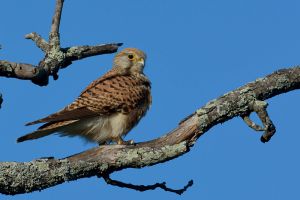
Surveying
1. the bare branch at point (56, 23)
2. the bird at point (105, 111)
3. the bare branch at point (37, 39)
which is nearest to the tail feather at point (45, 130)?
the bird at point (105, 111)

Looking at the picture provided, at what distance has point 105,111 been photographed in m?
6.50

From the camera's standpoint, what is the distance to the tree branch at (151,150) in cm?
411

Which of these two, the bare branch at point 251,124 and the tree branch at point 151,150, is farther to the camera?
the bare branch at point 251,124

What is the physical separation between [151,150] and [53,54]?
1101 millimetres

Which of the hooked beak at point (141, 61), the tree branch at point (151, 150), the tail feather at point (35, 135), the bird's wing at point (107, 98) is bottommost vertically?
the tree branch at point (151, 150)

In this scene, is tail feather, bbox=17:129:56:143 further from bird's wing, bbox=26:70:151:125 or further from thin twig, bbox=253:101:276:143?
thin twig, bbox=253:101:276:143

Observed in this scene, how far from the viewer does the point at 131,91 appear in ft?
22.6

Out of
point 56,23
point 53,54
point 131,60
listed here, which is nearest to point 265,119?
point 53,54

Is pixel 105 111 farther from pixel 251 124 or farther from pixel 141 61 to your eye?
pixel 251 124

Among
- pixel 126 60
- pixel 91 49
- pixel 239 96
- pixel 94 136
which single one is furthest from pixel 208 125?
pixel 126 60

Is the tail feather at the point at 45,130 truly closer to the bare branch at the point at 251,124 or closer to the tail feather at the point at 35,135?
the tail feather at the point at 35,135

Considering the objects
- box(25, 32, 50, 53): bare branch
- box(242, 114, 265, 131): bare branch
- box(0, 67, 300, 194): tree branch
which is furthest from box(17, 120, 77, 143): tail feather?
box(242, 114, 265, 131): bare branch

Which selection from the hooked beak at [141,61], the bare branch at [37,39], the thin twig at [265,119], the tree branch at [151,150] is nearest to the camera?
the tree branch at [151,150]

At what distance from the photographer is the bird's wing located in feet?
20.4
